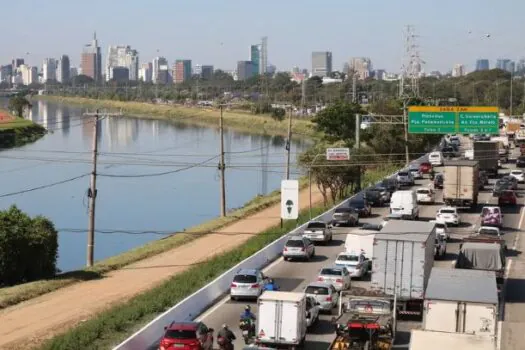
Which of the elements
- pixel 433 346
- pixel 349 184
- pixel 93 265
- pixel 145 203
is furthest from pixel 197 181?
pixel 433 346

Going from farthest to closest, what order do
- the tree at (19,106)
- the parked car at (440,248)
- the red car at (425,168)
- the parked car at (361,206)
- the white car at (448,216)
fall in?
the tree at (19,106)
the red car at (425,168)
the parked car at (361,206)
the white car at (448,216)
the parked car at (440,248)

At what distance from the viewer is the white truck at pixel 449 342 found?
15.5 m

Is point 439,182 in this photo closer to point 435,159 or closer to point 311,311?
point 435,159

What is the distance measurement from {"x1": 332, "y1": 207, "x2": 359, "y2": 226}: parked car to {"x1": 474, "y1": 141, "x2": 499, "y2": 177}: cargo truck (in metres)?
20.1

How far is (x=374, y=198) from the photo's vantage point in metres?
48.8

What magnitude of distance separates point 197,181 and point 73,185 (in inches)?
456

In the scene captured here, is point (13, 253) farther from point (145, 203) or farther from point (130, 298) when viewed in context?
point (145, 203)

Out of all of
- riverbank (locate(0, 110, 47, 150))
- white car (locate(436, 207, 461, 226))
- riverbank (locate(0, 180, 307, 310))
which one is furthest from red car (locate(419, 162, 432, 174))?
riverbank (locate(0, 110, 47, 150))

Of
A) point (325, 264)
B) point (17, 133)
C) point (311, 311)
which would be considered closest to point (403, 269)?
point (311, 311)

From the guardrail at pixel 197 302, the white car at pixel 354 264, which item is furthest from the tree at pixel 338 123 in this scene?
the white car at pixel 354 264

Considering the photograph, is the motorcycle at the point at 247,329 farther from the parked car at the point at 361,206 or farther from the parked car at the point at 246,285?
the parked car at the point at 361,206

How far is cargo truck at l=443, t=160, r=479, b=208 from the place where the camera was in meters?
44.6

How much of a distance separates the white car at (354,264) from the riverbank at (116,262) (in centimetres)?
1041

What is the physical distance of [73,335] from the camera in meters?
22.1
